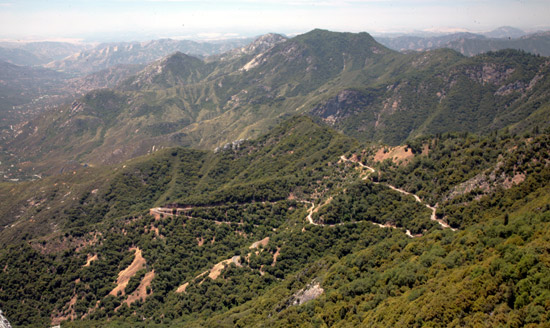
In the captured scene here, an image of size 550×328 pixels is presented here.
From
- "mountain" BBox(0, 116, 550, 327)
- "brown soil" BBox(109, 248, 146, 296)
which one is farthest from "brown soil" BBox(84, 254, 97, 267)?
"brown soil" BBox(109, 248, 146, 296)

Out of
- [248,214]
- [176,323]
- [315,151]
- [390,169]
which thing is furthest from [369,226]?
[315,151]

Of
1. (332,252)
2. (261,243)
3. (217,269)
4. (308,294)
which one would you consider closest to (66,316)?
(217,269)

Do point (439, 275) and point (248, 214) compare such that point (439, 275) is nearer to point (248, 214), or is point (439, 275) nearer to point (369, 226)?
point (369, 226)

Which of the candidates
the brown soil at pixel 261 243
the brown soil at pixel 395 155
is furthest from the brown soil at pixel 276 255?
the brown soil at pixel 395 155

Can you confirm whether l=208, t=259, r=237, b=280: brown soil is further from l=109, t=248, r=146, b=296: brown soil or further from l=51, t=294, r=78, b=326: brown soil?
l=51, t=294, r=78, b=326: brown soil

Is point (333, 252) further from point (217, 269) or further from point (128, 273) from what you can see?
point (128, 273)

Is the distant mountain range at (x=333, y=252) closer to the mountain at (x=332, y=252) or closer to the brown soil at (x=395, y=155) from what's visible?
the mountain at (x=332, y=252)
